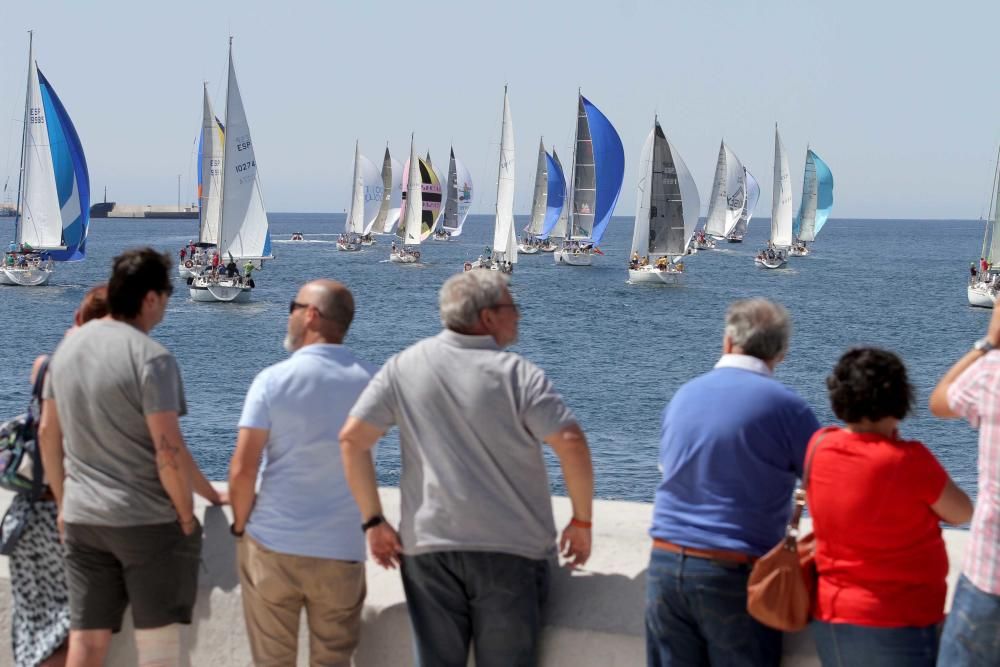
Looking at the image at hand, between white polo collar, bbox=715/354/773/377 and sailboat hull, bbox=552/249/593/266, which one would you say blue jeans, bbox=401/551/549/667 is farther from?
sailboat hull, bbox=552/249/593/266

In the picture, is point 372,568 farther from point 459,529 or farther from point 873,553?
point 873,553

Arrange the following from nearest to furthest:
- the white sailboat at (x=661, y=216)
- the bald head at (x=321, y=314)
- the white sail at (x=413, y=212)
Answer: the bald head at (x=321, y=314) → the white sailboat at (x=661, y=216) → the white sail at (x=413, y=212)

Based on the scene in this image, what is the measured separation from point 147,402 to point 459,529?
2.46ft

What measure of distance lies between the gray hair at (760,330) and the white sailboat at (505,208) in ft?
173

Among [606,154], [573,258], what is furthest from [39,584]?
[573,258]

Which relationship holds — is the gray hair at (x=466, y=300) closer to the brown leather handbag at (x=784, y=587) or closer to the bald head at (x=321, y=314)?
the bald head at (x=321, y=314)

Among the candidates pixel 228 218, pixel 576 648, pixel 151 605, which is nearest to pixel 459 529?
pixel 576 648

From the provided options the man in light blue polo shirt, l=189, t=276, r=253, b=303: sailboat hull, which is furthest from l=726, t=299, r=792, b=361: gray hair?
l=189, t=276, r=253, b=303: sailboat hull

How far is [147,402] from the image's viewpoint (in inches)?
110

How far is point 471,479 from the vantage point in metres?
2.71

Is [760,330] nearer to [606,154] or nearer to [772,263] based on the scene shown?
[606,154]

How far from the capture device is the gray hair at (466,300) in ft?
9.00

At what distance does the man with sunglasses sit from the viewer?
2818 mm

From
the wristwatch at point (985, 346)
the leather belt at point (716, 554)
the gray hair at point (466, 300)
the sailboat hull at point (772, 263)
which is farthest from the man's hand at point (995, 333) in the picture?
the sailboat hull at point (772, 263)
